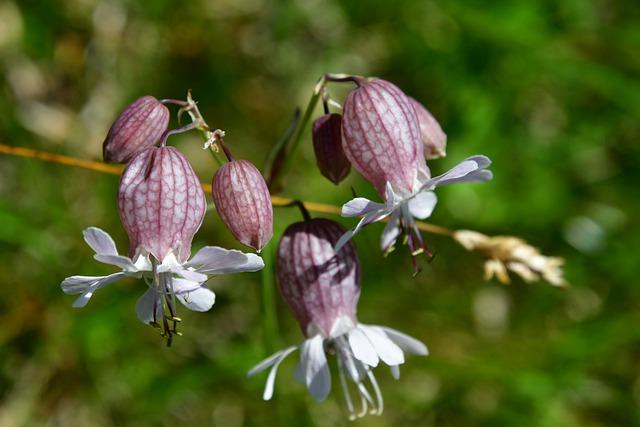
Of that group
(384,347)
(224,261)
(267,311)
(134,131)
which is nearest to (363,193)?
(267,311)

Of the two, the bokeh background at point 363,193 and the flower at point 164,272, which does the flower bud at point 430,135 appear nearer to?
the flower at point 164,272

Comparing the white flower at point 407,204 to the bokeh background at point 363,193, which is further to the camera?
the bokeh background at point 363,193

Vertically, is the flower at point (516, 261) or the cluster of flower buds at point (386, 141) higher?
the cluster of flower buds at point (386, 141)

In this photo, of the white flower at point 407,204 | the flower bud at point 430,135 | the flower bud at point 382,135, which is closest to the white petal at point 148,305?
the white flower at point 407,204

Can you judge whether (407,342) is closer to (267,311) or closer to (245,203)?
(267,311)

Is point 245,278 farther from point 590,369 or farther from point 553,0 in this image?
point 553,0

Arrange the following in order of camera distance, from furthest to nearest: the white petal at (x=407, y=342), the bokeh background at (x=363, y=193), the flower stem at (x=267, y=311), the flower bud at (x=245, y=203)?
the bokeh background at (x=363, y=193), the flower stem at (x=267, y=311), the white petal at (x=407, y=342), the flower bud at (x=245, y=203)

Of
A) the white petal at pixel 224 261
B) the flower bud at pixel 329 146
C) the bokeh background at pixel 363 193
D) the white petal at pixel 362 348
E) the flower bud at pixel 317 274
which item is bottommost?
the bokeh background at pixel 363 193

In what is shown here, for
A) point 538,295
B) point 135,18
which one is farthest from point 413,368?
point 135,18
